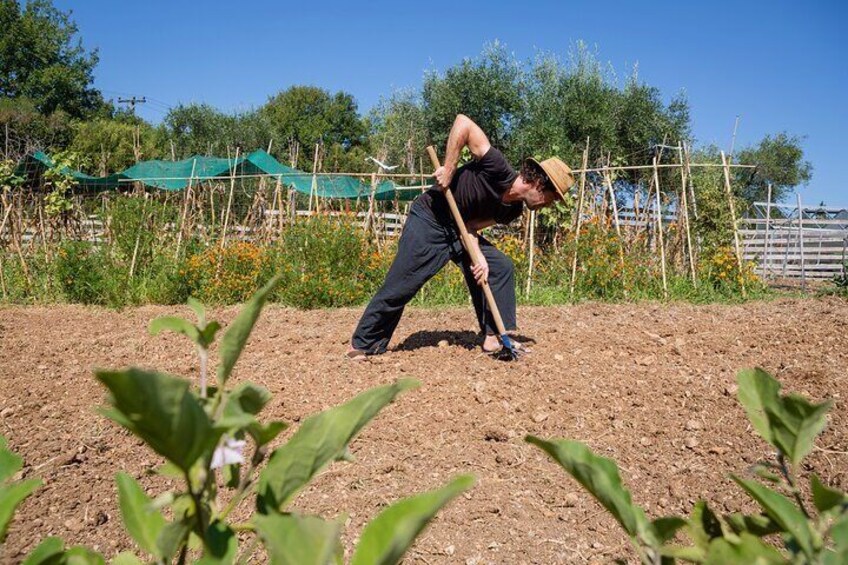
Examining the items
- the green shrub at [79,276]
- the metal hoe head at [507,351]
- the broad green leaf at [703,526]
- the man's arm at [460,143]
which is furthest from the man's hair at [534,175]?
the green shrub at [79,276]

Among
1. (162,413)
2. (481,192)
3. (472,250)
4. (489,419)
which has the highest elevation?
(481,192)

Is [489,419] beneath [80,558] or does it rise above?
beneath

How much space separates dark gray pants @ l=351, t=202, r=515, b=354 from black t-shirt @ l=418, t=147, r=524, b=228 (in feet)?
0.33

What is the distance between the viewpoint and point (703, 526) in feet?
2.57

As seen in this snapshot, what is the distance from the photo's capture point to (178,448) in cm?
56

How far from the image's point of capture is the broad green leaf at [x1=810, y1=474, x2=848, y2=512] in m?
0.63

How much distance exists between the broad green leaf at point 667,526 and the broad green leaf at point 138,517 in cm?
50

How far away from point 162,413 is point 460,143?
4.25m

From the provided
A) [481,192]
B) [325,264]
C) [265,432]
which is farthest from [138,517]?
[325,264]

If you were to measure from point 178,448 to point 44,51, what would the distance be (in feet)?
145

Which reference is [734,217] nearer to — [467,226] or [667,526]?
[467,226]

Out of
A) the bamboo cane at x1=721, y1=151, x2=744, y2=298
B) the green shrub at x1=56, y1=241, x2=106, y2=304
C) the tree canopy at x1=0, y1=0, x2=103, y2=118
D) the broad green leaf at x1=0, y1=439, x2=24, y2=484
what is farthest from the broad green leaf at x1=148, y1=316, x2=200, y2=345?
the tree canopy at x1=0, y1=0, x2=103, y2=118

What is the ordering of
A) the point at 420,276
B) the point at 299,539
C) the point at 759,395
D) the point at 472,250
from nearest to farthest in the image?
1. the point at 299,539
2. the point at 759,395
3. the point at 472,250
4. the point at 420,276

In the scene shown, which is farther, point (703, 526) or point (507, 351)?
point (507, 351)
